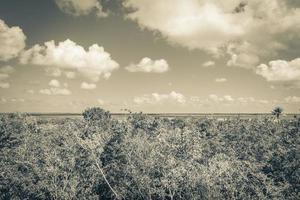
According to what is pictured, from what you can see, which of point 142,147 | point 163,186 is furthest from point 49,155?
point 163,186

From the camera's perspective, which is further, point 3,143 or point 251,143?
point 3,143

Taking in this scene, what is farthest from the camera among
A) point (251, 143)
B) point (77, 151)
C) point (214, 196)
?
point (251, 143)

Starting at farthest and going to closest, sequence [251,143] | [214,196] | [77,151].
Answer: [251,143] < [77,151] < [214,196]

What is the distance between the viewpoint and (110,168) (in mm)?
44031

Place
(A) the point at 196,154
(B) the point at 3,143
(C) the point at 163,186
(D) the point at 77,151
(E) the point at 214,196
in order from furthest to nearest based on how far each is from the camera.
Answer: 1. (B) the point at 3,143
2. (D) the point at 77,151
3. (A) the point at 196,154
4. (C) the point at 163,186
5. (E) the point at 214,196

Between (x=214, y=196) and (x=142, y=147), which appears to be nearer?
(x=214, y=196)

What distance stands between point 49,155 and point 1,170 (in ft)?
22.9

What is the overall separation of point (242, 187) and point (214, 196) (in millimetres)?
3041

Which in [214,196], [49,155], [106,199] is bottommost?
[106,199]

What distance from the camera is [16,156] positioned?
4219 cm

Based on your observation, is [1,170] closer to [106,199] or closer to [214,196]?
[106,199]

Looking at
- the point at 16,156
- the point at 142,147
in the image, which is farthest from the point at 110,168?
the point at 16,156

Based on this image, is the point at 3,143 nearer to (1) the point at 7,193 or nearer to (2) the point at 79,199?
(1) the point at 7,193

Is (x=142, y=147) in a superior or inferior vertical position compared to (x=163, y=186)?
superior
